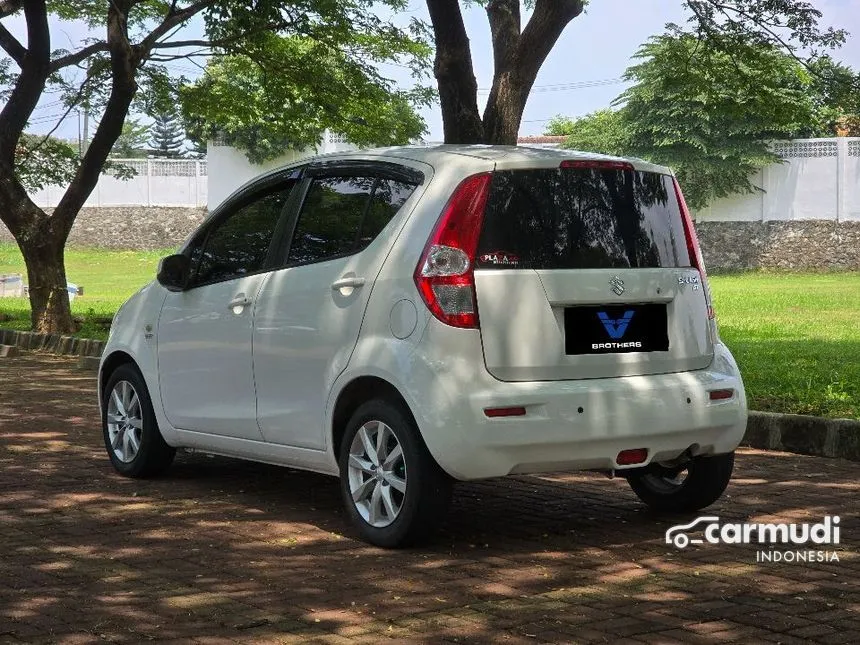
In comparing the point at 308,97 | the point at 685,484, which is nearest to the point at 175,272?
the point at 685,484

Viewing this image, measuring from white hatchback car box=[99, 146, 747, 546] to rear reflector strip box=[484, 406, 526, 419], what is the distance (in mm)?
16

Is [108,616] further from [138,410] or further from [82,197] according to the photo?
[82,197]

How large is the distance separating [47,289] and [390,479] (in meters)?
14.2

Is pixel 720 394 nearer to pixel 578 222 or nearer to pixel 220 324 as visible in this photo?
pixel 578 222

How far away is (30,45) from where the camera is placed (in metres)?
19.6

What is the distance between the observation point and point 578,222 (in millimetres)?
6523

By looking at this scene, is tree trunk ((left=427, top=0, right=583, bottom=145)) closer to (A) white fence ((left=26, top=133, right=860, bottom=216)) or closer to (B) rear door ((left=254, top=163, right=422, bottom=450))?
(B) rear door ((left=254, top=163, right=422, bottom=450))

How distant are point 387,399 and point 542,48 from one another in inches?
332

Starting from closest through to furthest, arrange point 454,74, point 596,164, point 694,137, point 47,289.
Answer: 1. point 596,164
2. point 454,74
3. point 47,289
4. point 694,137

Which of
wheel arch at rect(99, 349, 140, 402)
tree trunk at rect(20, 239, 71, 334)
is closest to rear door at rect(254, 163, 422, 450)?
wheel arch at rect(99, 349, 140, 402)

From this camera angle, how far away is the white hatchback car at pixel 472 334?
6.17 m

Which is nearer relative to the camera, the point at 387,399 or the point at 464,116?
the point at 387,399

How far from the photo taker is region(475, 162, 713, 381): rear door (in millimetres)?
6230

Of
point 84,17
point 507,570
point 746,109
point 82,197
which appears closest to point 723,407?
point 507,570
